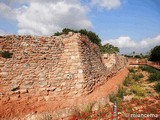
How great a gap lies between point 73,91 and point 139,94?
395 centimetres

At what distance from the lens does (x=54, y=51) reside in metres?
9.40

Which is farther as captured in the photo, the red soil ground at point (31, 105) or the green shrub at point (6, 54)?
the green shrub at point (6, 54)

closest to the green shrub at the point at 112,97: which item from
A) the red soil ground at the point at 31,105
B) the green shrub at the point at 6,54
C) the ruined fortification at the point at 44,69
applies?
the red soil ground at the point at 31,105

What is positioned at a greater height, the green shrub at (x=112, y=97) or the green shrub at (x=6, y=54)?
the green shrub at (x=6, y=54)

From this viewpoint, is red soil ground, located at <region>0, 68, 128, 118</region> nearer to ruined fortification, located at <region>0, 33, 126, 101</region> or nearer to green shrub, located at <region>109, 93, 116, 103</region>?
ruined fortification, located at <region>0, 33, 126, 101</region>

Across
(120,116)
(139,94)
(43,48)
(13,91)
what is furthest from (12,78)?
(139,94)

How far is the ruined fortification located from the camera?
787 cm

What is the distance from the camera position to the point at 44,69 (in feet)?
28.7

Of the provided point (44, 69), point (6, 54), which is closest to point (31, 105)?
point (44, 69)

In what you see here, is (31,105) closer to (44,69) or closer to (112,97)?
(44,69)

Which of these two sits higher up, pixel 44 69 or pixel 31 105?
pixel 44 69

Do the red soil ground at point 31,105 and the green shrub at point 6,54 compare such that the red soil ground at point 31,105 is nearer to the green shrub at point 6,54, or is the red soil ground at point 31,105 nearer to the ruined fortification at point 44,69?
the ruined fortification at point 44,69

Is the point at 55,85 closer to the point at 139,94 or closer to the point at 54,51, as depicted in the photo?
the point at 54,51

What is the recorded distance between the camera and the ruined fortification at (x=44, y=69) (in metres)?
7.87
